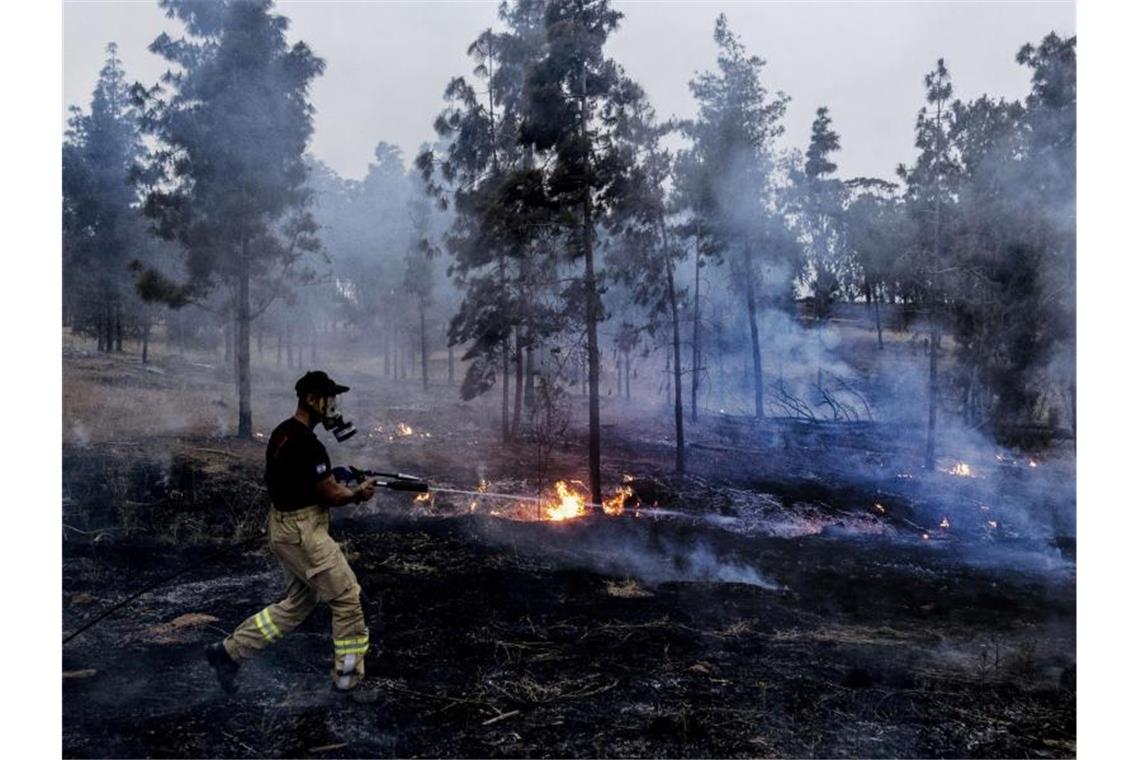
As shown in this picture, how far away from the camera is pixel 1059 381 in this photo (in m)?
16.9

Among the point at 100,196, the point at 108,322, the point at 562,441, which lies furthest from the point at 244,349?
the point at 108,322

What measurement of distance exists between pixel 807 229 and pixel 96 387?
23938 millimetres

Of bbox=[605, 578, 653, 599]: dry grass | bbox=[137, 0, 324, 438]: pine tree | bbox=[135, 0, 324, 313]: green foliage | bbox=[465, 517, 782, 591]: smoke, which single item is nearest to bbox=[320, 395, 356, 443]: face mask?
bbox=[605, 578, 653, 599]: dry grass

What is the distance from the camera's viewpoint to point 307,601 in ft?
17.9

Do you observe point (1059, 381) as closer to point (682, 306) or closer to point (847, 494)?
point (847, 494)

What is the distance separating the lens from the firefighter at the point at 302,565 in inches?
209

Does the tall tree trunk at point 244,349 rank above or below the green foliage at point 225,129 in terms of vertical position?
below

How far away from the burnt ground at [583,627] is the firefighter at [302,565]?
296mm

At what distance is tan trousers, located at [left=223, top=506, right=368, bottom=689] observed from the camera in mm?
5324

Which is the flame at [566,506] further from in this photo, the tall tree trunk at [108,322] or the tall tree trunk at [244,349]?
the tall tree trunk at [108,322]

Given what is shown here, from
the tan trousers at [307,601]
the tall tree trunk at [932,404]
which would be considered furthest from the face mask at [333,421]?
the tall tree trunk at [932,404]

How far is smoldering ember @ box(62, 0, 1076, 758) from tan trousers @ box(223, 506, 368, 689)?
30 millimetres

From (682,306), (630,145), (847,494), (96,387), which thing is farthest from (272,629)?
(682,306)

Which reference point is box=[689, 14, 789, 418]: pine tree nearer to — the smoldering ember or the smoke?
the smoldering ember
